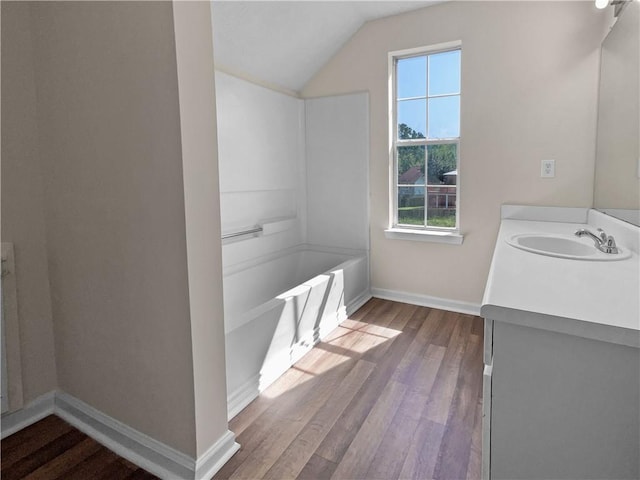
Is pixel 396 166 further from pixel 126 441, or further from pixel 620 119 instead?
pixel 126 441

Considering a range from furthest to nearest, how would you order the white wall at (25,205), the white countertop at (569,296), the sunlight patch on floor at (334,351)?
the sunlight patch on floor at (334,351), the white wall at (25,205), the white countertop at (569,296)

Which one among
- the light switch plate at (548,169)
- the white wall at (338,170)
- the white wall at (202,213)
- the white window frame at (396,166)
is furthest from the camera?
the white wall at (338,170)

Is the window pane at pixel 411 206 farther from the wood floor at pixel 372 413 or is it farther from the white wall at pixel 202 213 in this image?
the white wall at pixel 202 213

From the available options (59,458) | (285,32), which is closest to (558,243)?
(285,32)

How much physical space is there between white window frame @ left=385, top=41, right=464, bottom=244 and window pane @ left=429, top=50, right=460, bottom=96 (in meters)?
0.05

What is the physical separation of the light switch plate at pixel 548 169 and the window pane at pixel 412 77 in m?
1.04

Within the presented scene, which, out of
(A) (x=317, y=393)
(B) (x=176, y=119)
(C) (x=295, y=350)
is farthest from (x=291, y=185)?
(B) (x=176, y=119)

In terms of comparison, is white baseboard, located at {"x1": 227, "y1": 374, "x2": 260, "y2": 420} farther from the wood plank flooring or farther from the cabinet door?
the cabinet door

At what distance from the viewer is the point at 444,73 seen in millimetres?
2895

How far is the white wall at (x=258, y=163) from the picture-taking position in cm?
279

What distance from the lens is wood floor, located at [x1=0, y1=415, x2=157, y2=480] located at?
1.42 meters

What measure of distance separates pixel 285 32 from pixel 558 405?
275cm

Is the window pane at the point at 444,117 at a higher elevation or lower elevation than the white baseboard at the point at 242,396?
higher

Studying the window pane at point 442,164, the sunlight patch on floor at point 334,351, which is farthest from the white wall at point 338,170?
the sunlight patch on floor at point 334,351
